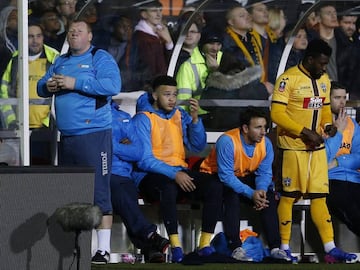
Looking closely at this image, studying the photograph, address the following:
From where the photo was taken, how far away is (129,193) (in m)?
10.9

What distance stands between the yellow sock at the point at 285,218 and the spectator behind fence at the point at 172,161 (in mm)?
634

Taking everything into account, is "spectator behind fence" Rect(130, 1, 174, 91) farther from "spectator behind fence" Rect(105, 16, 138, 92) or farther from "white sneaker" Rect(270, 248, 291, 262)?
"white sneaker" Rect(270, 248, 291, 262)

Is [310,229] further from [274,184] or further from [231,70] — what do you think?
[231,70]

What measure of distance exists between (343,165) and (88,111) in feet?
8.51

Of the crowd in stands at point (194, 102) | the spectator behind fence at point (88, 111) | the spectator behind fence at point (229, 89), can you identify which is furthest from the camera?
the spectator behind fence at point (229, 89)

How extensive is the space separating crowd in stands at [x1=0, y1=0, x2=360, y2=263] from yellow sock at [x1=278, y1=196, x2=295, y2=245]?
0.4 inches

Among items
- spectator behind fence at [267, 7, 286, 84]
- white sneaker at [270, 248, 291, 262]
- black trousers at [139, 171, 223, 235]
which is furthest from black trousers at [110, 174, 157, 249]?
spectator behind fence at [267, 7, 286, 84]

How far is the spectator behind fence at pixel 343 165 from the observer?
11547 millimetres

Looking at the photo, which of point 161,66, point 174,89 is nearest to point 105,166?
point 174,89

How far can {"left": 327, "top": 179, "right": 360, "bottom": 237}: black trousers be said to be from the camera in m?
11.5

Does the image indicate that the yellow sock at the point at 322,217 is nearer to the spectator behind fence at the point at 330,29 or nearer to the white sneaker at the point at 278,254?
the white sneaker at the point at 278,254

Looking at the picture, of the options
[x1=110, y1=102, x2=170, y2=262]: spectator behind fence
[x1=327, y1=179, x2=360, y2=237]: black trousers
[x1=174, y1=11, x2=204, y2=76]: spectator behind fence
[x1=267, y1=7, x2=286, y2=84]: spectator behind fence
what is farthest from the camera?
[x1=267, y1=7, x2=286, y2=84]: spectator behind fence

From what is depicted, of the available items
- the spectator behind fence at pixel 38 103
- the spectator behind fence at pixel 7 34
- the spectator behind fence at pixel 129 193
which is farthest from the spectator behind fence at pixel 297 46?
the spectator behind fence at pixel 7 34

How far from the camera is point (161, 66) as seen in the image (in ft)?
39.3
